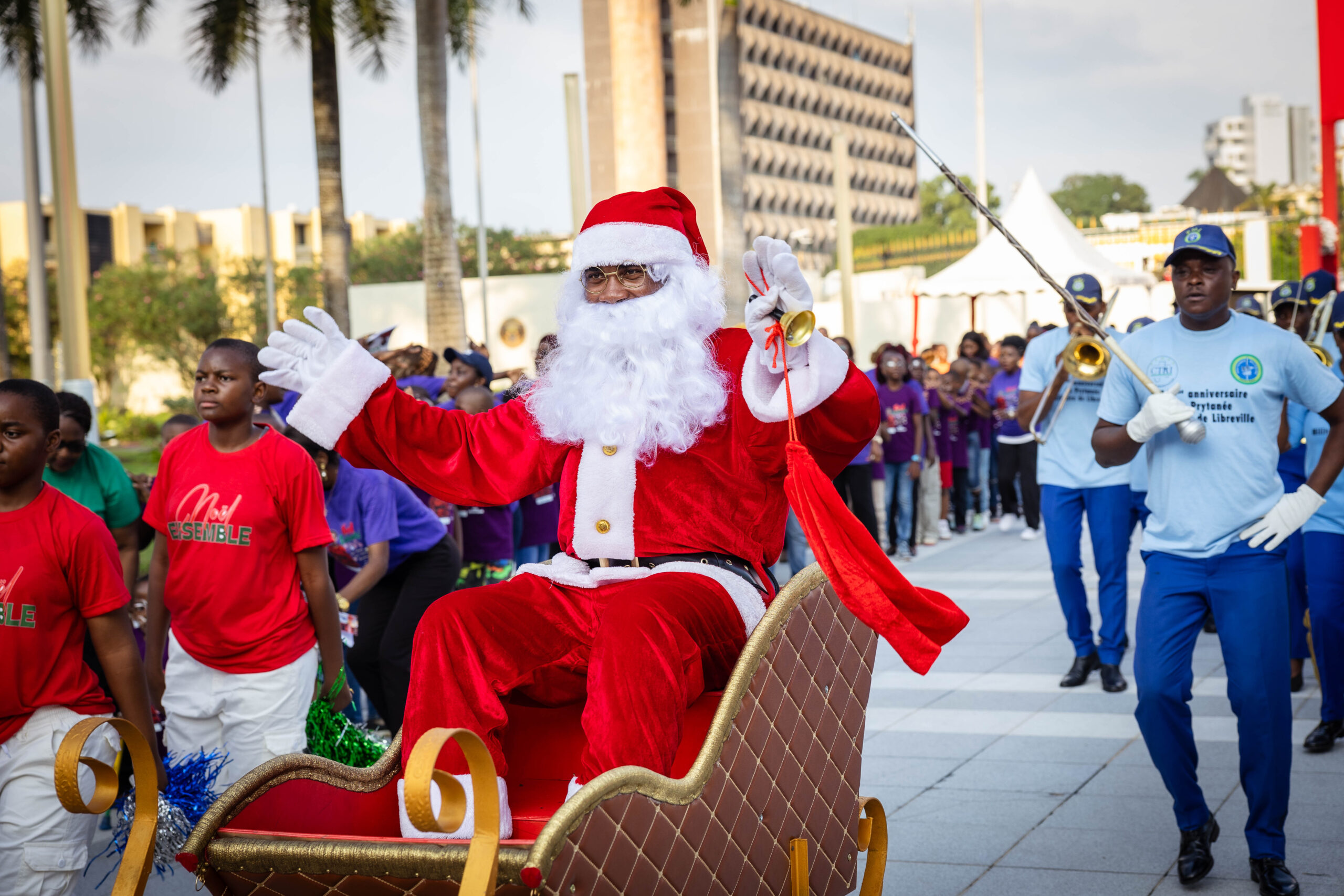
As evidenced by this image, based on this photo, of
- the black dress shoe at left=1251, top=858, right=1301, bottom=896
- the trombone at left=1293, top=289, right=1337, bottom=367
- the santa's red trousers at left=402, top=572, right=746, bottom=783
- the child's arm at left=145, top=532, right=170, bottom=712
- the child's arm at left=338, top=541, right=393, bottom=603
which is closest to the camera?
the santa's red trousers at left=402, top=572, right=746, bottom=783

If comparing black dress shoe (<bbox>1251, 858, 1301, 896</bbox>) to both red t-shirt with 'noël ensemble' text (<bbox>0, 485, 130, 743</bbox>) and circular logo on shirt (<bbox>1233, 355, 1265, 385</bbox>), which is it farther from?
red t-shirt with 'noël ensemble' text (<bbox>0, 485, 130, 743</bbox>)

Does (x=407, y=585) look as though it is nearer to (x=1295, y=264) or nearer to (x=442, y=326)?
(x=442, y=326)

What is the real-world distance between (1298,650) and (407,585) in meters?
4.57

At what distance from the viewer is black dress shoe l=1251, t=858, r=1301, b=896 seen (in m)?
4.07

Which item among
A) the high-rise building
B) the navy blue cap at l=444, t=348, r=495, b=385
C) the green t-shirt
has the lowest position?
the green t-shirt

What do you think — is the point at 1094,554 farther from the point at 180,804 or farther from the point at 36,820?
the point at 36,820

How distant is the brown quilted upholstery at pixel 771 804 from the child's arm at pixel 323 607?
191 cm

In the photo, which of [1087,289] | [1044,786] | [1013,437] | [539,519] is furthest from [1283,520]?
[1013,437]

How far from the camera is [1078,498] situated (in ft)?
23.7

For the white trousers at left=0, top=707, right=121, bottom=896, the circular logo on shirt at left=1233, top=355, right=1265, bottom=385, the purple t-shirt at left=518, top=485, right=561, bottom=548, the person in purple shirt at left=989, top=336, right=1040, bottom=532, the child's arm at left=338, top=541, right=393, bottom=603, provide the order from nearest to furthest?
the white trousers at left=0, top=707, right=121, bottom=896 → the circular logo on shirt at left=1233, top=355, right=1265, bottom=385 → the child's arm at left=338, top=541, right=393, bottom=603 → the purple t-shirt at left=518, top=485, right=561, bottom=548 → the person in purple shirt at left=989, top=336, right=1040, bottom=532

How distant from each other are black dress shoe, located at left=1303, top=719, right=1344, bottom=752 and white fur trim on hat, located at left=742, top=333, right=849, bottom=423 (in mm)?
3441

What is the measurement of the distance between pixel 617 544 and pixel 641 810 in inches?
39.0

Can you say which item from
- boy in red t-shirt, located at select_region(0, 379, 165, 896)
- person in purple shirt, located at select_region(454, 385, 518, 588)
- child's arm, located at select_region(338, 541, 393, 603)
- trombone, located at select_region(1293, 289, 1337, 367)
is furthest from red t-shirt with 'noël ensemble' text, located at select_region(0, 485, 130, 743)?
trombone, located at select_region(1293, 289, 1337, 367)

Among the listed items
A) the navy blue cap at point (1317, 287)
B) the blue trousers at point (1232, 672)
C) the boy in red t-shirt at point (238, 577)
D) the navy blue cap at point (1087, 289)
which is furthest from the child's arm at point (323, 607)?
the navy blue cap at point (1317, 287)
